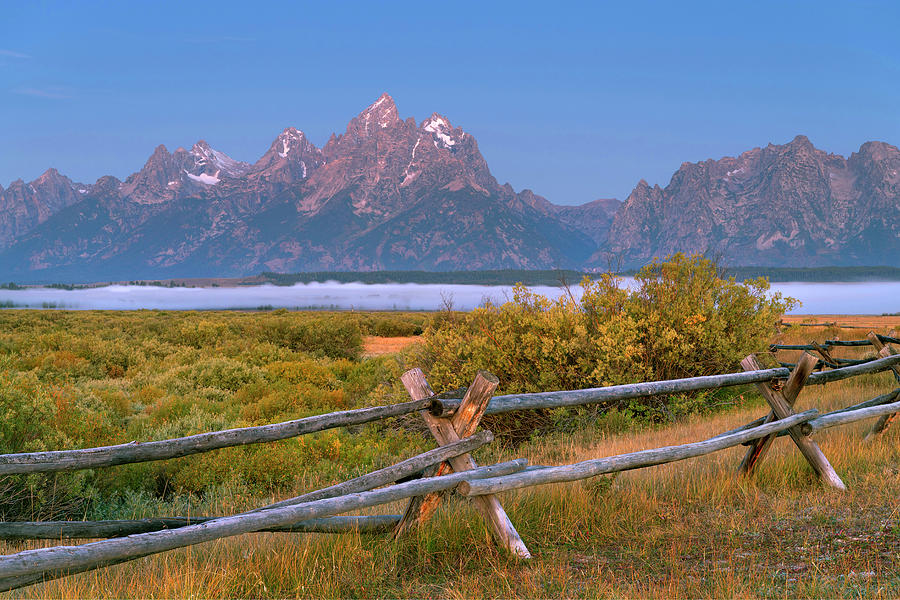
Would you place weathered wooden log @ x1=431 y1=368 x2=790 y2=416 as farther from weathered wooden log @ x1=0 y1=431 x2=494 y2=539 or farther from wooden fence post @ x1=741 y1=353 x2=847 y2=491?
weathered wooden log @ x1=0 y1=431 x2=494 y2=539

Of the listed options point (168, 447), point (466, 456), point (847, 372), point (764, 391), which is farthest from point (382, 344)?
point (168, 447)

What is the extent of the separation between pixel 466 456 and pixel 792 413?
347 cm

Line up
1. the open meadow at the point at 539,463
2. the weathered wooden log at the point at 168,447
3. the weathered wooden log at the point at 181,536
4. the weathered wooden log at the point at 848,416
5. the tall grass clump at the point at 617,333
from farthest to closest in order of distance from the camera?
the tall grass clump at the point at 617,333 < the weathered wooden log at the point at 848,416 < the open meadow at the point at 539,463 < the weathered wooden log at the point at 168,447 < the weathered wooden log at the point at 181,536

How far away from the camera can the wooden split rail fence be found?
12.0 feet

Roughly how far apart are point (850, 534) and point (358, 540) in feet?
11.6

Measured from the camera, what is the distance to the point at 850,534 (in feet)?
15.8

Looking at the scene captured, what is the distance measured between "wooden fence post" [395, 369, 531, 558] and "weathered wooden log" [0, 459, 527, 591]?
22cm

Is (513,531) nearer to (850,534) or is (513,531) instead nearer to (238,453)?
(850,534)

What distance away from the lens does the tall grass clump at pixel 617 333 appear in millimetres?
11461

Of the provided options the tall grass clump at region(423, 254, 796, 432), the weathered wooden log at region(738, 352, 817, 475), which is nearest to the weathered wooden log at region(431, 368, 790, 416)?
the weathered wooden log at region(738, 352, 817, 475)

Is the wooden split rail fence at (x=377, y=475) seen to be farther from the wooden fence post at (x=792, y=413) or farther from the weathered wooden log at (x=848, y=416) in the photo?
the weathered wooden log at (x=848, y=416)

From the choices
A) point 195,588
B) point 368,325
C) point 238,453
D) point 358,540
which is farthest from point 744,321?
point 368,325

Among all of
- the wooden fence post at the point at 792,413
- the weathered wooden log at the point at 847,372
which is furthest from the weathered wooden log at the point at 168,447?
the weathered wooden log at the point at 847,372

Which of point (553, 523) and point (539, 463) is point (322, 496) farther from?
point (539, 463)
